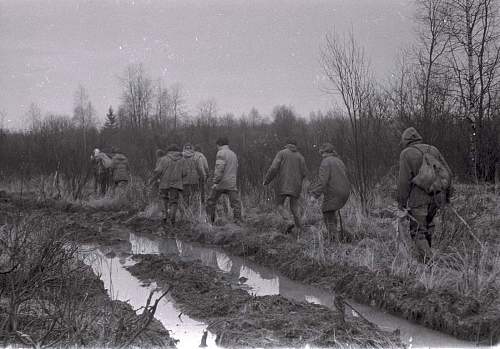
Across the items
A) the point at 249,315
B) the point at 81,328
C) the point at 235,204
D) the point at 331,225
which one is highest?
the point at 235,204

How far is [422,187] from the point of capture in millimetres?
6543

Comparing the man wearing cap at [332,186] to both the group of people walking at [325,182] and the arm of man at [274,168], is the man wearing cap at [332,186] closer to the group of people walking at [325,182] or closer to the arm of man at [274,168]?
the group of people walking at [325,182]

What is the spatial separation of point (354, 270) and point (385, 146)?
5.77 metres

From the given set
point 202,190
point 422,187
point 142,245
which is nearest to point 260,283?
point 422,187

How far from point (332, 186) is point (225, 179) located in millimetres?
3291

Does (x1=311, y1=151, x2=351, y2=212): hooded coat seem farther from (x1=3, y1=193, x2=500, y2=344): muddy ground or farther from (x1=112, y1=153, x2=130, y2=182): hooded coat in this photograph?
(x1=112, y1=153, x2=130, y2=182): hooded coat

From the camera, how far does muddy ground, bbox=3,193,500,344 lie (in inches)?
199

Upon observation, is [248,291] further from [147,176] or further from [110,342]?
[147,176]

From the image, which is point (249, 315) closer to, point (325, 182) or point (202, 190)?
point (325, 182)

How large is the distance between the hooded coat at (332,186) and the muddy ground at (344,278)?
2.84ft

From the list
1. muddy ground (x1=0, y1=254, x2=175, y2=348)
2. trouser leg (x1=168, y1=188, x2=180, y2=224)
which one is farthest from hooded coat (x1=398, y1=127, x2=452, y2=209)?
trouser leg (x1=168, y1=188, x2=180, y2=224)

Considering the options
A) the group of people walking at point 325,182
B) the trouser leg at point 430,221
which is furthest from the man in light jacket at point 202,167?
the trouser leg at point 430,221

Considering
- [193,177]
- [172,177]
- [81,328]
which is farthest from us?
[193,177]

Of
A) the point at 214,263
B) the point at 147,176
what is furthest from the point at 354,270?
the point at 147,176
